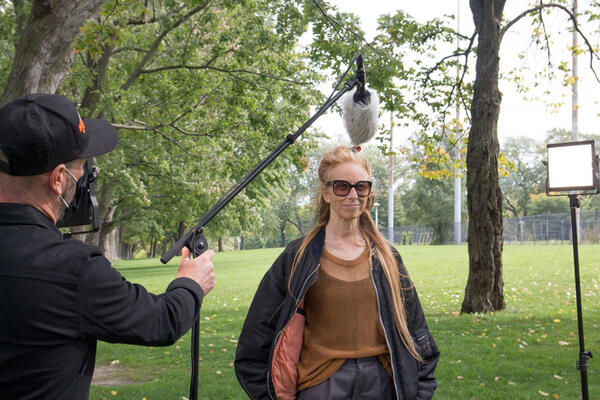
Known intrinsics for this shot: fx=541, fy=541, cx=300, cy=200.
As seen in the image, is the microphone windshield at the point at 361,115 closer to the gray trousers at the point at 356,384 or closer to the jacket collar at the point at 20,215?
the gray trousers at the point at 356,384

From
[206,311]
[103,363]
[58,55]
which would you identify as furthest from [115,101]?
[58,55]

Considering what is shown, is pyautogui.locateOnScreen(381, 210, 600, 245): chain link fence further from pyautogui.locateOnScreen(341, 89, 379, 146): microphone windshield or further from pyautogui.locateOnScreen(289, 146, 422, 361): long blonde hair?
pyautogui.locateOnScreen(341, 89, 379, 146): microphone windshield

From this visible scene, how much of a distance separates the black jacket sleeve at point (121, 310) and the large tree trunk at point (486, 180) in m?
9.85

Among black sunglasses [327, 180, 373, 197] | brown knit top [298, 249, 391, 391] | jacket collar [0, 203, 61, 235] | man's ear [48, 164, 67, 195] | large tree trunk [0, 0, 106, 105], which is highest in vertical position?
large tree trunk [0, 0, 106, 105]

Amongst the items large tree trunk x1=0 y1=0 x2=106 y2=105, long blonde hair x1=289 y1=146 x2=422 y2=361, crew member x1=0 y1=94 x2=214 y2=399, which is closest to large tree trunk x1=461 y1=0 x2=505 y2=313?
large tree trunk x1=0 y1=0 x2=106 y2=105

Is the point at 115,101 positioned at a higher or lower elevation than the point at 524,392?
higher

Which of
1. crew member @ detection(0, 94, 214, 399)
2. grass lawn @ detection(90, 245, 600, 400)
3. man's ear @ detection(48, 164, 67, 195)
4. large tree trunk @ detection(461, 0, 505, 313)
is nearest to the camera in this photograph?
crew member @ detection(0, 94, 214, 399)

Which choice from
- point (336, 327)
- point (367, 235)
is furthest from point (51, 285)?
point (367, 235)

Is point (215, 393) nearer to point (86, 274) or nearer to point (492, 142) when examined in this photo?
point (86, 274)

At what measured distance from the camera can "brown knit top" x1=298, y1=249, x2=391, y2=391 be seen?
2.89 m

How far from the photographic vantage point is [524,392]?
246 inches

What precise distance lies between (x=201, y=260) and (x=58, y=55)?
13.9 ft

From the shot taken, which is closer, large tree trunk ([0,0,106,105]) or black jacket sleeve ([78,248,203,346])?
black jacket sleeve ([78,248,203,346])

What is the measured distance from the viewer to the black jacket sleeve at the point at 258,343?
297 cm
